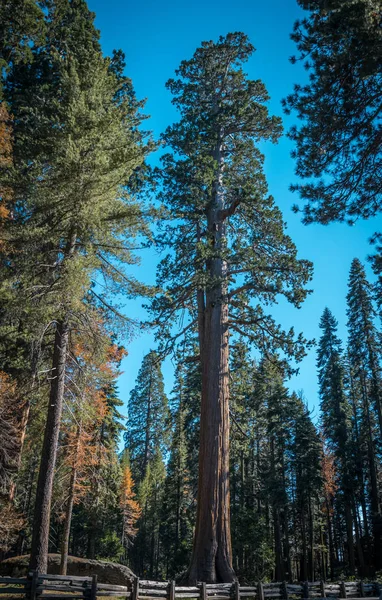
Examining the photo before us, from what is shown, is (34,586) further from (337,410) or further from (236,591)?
(337,410)

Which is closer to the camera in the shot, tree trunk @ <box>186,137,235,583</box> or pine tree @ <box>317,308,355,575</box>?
tree trunk @ <box>186,137,235,583</box>

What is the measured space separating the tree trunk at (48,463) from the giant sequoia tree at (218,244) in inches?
128

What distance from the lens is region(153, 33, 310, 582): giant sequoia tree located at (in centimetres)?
1198

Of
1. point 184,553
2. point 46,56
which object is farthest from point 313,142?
point 184,553

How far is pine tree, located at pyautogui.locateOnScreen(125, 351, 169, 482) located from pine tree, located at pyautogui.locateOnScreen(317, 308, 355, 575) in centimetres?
1859

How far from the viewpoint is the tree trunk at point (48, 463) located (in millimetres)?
10133

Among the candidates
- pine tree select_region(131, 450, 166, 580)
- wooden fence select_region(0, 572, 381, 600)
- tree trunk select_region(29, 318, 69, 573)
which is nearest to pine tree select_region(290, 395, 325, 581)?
pine tree select_region(131, 450, 166, 580)

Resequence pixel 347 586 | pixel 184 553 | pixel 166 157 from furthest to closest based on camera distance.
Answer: pixel 184 553
pixel 166 157
pixel 347 586

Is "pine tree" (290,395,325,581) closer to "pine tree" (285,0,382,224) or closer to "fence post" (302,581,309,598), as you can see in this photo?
"fence post" (302,581,309,598)

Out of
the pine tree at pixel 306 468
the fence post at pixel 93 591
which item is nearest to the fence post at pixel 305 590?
the fence post at pixel 93 591

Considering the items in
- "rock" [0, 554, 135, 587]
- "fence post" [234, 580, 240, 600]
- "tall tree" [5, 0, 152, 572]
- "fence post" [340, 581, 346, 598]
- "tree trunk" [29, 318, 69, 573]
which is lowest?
"rock" [0, 554, 135, 587]

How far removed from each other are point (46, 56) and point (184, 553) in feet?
102

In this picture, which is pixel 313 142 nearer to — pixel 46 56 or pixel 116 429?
pixel 46 56

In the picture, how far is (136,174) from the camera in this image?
56.8ft
